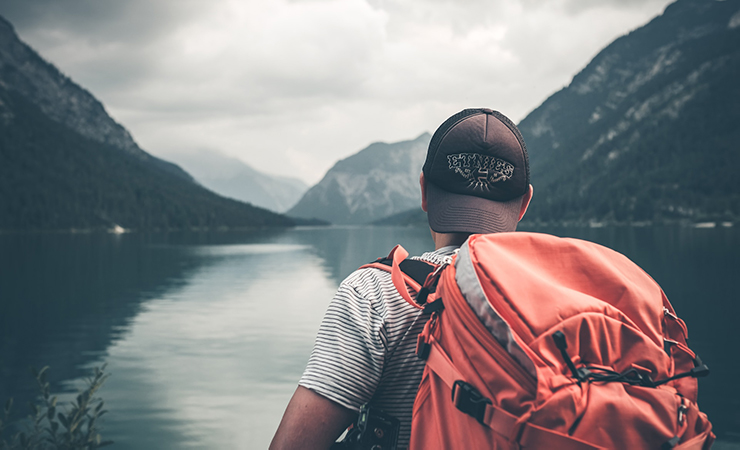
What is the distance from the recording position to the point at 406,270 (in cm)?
175

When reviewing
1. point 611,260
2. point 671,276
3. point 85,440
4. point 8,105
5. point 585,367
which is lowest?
point 671,276

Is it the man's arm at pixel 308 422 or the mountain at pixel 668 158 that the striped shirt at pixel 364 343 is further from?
the mountain at pixel 668 158

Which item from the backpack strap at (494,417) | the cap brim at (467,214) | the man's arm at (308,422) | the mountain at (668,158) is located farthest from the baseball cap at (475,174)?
the mountain at (668,158)

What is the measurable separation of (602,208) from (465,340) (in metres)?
155

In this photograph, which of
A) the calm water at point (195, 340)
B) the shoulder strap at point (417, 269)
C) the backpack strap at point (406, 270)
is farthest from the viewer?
the calm water at point (195, 340)

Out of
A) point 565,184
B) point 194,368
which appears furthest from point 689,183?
point 194,368

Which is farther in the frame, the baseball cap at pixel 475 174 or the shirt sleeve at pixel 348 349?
the baseball cap at pixel 475 174

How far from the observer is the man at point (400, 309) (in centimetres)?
164

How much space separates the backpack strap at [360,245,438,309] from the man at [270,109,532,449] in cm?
5

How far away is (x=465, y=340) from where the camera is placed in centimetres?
142

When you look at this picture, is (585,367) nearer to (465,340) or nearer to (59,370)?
(465,340)

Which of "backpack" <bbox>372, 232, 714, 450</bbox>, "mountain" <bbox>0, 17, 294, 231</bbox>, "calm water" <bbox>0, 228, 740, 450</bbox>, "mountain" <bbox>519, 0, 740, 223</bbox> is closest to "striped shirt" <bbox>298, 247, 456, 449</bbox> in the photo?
"backpack" <bbox>372, 232, 714, 450</bbox>

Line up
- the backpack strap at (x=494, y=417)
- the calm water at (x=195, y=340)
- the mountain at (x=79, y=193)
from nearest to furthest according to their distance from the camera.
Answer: the backpack strap at (x=494, y=417) → the calm water at (x=195, y=340) → the mountain at (x=79, y=193)

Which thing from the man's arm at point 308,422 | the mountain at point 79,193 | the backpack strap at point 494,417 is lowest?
the man's arm at point 308,422
